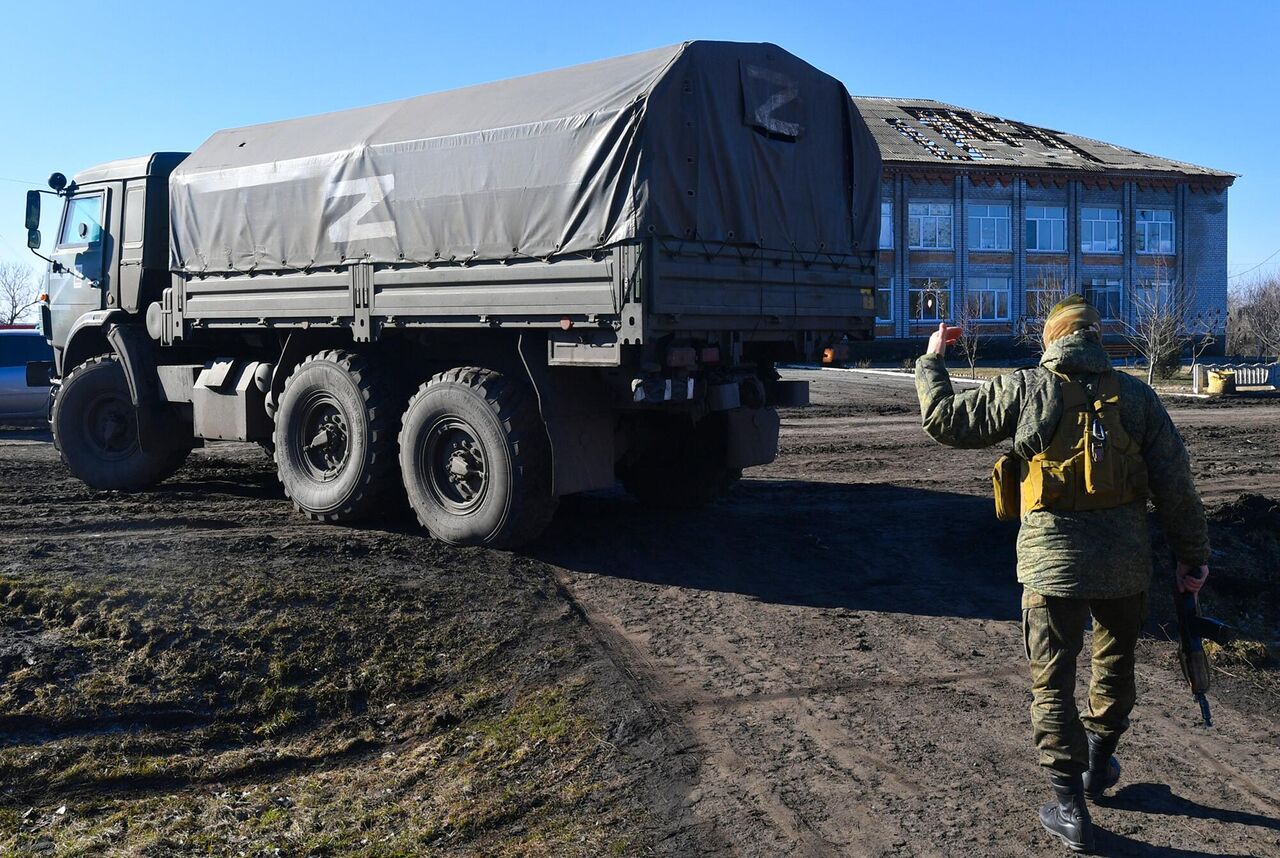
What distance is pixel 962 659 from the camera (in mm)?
6328

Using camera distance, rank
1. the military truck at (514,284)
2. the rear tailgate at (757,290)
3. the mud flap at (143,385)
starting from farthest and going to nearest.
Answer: the mud flap at (143,385) < the military truck at (514,284) < the rear tailgate at (757,290)

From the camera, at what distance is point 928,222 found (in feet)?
148

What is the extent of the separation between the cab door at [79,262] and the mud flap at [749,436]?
6330mm

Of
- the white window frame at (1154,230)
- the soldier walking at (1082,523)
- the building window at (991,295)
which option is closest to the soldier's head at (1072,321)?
the soldier walking at (1082,523)

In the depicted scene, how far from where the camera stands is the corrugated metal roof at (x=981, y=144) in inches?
1790

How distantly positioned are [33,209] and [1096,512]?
11.1m

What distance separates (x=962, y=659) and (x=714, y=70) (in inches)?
166

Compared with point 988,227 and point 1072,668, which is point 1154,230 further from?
point 1072,668

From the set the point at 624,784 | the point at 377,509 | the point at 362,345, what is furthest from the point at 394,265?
the point at 624,784

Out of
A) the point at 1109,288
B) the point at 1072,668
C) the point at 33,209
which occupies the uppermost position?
the point at 1109,288

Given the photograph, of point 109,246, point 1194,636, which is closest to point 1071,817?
point 1194,636

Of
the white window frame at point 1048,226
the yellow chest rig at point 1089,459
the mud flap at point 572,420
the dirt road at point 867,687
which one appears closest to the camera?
the yellow chest rig at point 1089,459

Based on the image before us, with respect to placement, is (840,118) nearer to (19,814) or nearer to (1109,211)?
(19,814)

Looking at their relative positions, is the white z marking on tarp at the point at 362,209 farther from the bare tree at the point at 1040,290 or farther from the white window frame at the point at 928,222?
the white window frame at the point at 928,222
